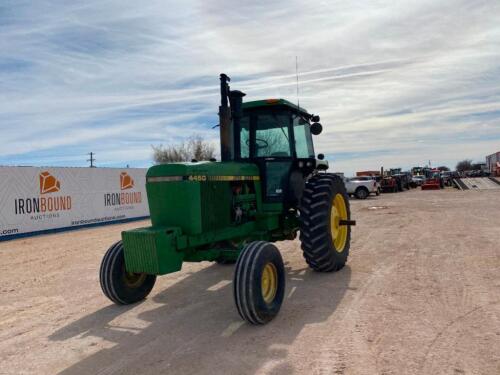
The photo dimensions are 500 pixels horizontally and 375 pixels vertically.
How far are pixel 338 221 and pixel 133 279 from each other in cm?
342

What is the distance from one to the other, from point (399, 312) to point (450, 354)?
1.05 metres

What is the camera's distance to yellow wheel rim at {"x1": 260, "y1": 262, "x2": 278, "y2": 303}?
15.2ft

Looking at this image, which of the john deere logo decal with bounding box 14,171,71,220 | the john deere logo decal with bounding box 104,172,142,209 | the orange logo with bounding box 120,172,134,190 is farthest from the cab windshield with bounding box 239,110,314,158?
the orange logo with bounding box 120,172,134,190

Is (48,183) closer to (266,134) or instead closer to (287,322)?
(266,134)

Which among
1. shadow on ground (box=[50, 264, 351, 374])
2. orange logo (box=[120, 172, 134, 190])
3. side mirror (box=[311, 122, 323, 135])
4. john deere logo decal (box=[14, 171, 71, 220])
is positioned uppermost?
side mirror (box=[311, 122, 323, 135])

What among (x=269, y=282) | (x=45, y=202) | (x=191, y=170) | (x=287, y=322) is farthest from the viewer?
(x=45, y=202)

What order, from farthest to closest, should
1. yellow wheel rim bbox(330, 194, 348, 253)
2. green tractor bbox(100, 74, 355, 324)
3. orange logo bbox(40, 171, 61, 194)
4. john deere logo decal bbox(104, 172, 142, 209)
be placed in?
john deere logo decal bbox(104, 172, 142, 209) → orange logo bbox(40, 171, 61, 194) → yellow wheel rim bbox(330, 194, 348, 253) → green tractor bbox(100, 74, 355, 324)

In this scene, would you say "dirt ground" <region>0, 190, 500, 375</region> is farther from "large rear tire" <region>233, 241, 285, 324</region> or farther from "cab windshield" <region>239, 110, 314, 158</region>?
"cab windshield" <region>239, 110, 314, 158</region>

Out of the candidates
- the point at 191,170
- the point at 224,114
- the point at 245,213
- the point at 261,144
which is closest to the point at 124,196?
the point at 261,144

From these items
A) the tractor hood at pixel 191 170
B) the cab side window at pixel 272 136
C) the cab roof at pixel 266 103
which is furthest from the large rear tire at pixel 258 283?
the cab roof at pixel 266 103

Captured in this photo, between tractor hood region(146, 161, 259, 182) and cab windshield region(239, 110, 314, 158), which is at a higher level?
cab windshield region(239, 110, 314, 158)

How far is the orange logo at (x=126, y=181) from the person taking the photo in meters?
18.2

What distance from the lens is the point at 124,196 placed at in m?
18.2

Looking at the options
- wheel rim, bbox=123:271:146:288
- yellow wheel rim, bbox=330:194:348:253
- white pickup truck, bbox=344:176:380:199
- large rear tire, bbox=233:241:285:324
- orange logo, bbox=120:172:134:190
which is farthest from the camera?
white pickup truck, bbox=344:176:380:199
